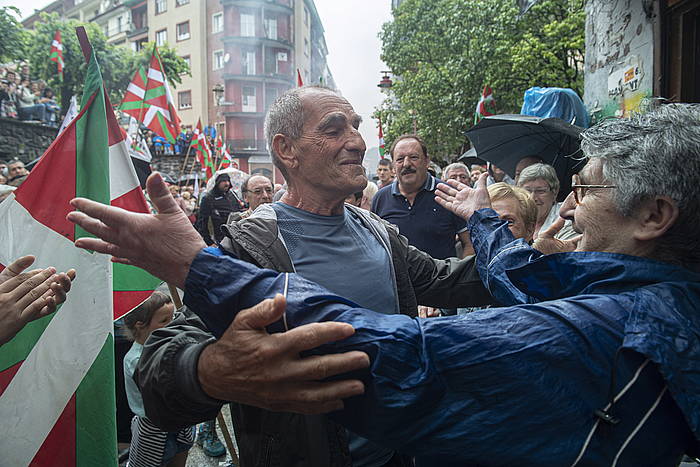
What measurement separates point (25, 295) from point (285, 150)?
1.11 m

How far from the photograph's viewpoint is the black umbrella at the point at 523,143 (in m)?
3.96

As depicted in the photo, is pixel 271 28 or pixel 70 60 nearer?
pixel 70 60

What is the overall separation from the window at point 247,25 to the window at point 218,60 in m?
2.58

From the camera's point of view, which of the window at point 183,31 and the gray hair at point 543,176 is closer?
the gray hair at point 543,176

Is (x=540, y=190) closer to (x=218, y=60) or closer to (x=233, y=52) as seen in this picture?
(x=233, y=52)

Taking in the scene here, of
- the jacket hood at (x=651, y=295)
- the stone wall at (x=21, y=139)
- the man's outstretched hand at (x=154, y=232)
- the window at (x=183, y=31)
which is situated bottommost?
the jacket hood at (x=651, y=295)

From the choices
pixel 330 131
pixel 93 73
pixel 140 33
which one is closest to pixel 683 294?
pixel 330 131

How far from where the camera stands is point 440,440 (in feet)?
3.08

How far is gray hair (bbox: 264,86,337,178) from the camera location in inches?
77.0

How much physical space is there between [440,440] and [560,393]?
0.25 meters

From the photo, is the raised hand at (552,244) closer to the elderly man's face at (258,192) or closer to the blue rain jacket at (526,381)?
the blue rain jacket at (526,381)

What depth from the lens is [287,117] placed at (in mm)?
1979

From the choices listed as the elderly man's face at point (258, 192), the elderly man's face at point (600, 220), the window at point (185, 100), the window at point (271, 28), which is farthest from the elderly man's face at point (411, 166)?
the window at point (271, 28)

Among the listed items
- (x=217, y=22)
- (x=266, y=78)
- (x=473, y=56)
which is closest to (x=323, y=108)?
(x=473, y=56)
